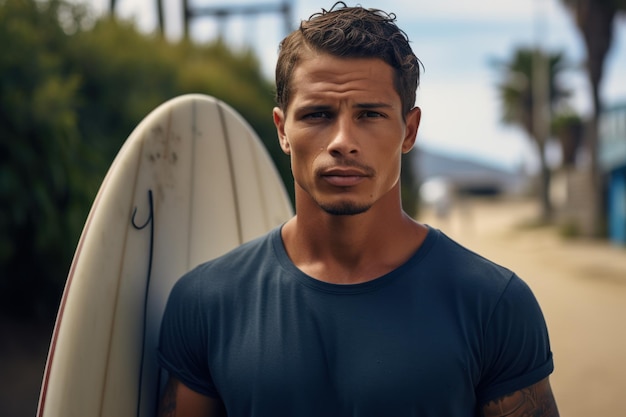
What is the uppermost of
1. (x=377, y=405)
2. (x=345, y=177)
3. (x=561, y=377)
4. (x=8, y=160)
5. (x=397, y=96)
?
(x=8, y=160)

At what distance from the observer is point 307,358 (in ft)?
5.65

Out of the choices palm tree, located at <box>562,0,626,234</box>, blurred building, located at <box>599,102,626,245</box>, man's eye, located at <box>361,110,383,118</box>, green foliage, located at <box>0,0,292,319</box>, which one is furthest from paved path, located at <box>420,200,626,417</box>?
man's eye, located at <box>361,110,383,118</box>

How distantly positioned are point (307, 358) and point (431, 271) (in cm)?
33

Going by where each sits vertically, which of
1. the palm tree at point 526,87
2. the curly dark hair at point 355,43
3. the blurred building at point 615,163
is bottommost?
the curly dark hair at point 355,43

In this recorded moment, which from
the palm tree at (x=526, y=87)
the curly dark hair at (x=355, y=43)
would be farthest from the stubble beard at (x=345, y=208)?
the palm tree at (x=526, y=87)

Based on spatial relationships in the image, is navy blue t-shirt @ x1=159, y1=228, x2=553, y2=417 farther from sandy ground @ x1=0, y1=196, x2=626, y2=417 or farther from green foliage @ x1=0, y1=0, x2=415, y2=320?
sandy ground @ x1=0, y1=196, x2=626, y2=417

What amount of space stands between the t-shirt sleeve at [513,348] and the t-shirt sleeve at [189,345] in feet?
2.01

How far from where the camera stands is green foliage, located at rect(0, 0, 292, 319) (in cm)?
530

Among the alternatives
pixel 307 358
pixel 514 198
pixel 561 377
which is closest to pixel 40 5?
pixel 561 377

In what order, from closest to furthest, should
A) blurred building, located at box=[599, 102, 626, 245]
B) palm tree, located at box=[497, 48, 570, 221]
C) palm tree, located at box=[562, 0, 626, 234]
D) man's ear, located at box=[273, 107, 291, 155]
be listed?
man's ear, located at box=[273, 107, 291, 155] → blurred building, located at box=[599, 102, 626, 245] → palm tree, located at box=[562, 0, 626, 234] → palm tree, located at box=[497, 48, 570, 221]

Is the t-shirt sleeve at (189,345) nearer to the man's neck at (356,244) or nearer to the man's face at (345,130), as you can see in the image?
the man's neck at (356,244)

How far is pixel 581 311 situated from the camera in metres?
10.1

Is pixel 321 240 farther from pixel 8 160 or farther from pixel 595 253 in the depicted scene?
pixel 595 253

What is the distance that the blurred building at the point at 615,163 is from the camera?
21.2m
